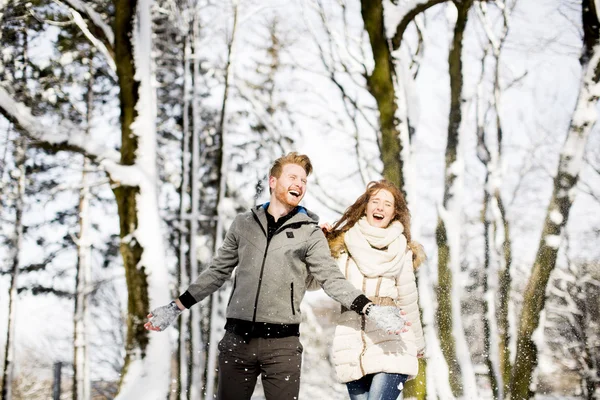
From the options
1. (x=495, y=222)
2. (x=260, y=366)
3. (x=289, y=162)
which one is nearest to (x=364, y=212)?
(x=289, y=162)

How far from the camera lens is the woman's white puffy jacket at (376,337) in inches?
129

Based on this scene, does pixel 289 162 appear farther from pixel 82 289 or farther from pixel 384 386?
pixel 82 289

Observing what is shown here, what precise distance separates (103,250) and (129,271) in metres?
9.93

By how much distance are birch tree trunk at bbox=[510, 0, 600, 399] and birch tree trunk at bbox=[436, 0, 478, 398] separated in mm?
1216

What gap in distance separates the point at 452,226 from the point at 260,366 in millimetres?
5816

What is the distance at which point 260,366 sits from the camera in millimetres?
3189

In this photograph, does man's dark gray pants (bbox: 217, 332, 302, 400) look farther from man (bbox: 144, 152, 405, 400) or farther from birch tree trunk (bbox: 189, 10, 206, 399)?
birch tree trunk (bbox: 189, 10, 206, 399)

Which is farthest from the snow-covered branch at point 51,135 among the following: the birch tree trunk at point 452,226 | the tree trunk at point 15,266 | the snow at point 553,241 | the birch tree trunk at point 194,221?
the tree trunk at point 15,266

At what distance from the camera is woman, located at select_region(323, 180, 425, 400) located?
328 cm

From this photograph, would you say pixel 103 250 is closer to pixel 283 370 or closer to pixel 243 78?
pixel 243 78

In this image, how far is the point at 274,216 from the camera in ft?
11.1

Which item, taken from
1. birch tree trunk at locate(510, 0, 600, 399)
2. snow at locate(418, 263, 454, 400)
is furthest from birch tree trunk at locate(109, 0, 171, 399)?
birch tree trunk at locate(510, 0, 600, 399)

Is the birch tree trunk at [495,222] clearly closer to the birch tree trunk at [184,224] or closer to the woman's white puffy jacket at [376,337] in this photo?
the woman's white puffy jacket at [376,337]

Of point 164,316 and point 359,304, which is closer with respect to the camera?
point 359,304
